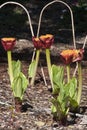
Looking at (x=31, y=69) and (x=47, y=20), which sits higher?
(x=31, y=69)

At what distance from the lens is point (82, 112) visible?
185 inches

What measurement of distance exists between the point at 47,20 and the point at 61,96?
742 centimetres

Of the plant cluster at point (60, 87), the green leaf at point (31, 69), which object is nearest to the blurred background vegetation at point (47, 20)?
the green leaf at point (31, 69)

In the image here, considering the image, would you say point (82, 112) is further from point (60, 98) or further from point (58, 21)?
point (58, 21)

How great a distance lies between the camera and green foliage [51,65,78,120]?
4.20 metres

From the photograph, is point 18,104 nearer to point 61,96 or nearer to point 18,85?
point 18,85

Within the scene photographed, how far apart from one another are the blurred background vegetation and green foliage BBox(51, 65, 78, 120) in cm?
478

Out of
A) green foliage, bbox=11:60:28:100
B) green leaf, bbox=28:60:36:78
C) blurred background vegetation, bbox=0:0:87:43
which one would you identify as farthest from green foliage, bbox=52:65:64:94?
blurred background vegetation, bbox=0:0:87:43

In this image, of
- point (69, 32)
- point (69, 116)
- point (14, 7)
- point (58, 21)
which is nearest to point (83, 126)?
point (69, 116)

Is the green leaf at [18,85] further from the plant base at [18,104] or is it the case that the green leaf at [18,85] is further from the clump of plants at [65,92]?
the clump of plants at [65,92]

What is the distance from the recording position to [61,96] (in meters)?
4.20

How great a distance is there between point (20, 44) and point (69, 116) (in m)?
4.08

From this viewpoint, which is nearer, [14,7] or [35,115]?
[35,115]

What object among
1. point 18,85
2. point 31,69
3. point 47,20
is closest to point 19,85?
point 18,85
